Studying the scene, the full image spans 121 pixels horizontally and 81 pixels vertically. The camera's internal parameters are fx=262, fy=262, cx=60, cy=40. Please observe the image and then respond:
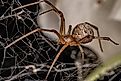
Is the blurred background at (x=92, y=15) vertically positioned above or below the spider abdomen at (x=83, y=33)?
above

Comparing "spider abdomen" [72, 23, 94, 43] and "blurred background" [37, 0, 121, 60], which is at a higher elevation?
"blurred background" [37, 0, 121, 60]

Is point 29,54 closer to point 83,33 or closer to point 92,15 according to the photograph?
point 83,33

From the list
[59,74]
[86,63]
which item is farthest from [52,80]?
[86,63]

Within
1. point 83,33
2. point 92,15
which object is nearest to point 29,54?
point 83,33

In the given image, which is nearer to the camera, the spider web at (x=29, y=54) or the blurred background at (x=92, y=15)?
the spider web at (x=29, y=54)

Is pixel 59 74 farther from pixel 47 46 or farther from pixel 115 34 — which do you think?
pixel 115 34
